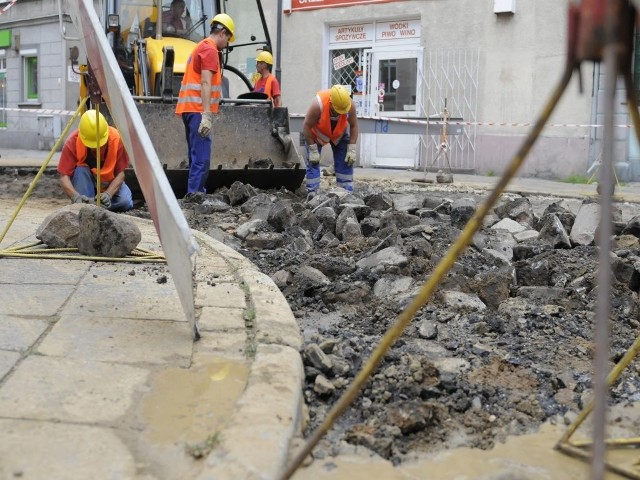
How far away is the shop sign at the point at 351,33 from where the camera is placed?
1677cm

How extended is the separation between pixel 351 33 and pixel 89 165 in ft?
36.2

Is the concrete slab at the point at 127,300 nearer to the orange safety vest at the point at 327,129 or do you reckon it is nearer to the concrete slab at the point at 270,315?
the concrete slab at the point at 270,315

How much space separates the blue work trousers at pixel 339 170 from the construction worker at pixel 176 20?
2.39m

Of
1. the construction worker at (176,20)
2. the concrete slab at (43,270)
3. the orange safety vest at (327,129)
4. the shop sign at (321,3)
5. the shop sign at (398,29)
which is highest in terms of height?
the shop sign at (321,3)

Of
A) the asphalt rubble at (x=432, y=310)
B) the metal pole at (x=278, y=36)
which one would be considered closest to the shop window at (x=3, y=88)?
the metal pole at (x=278, y=36)

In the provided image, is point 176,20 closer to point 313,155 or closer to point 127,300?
point 313,155

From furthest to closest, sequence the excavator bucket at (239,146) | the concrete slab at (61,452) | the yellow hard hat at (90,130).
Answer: the excavator bucket at (239,146) < the yellow hard hat at (90,130) < the concrete slab at (61,452)

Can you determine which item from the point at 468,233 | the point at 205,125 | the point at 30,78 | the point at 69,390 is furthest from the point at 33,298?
Result: the point at 30,78

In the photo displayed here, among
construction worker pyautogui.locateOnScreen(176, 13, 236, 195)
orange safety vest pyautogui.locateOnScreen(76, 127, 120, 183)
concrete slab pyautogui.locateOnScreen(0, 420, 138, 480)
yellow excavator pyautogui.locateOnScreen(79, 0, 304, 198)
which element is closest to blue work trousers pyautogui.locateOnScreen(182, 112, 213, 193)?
construction worker pyautogui.locateOnScreen(176, 13, 236, 195)

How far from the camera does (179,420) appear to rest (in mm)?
2432

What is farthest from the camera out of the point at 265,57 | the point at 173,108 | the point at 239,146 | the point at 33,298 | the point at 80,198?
the point at 265,57

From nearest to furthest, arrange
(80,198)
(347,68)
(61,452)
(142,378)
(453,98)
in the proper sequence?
(61,452) → (142,378) → (80,198) → (453,98) → (347,68)

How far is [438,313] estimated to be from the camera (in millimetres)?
4043

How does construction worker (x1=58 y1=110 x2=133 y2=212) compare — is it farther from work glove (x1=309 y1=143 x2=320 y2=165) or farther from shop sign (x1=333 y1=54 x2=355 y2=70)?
shop sign (x1=333 y1=54 x2=355 y2=70)
